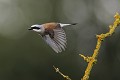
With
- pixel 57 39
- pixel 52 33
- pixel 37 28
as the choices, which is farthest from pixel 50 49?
pixel 37 28

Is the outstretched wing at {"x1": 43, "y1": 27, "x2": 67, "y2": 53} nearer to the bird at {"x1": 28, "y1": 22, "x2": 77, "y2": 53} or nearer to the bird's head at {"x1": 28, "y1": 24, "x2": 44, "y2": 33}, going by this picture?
the bird at {"x1": 28, "y1": 22, "x2": 77, "y2": 53}

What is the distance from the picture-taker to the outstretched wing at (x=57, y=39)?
482 cm

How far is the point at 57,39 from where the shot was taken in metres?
5.12

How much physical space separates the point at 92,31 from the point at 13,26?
4153 millimetres

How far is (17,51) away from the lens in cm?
2303

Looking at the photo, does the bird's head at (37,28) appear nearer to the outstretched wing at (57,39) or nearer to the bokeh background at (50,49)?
the outstretched wing at (57,39)

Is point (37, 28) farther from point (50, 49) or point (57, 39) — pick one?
point (50, 49)

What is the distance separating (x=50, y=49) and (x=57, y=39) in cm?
1651

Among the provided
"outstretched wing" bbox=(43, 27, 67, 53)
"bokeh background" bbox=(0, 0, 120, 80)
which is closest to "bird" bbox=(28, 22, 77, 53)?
"outstretched wing" bbox=(43, 27, 67, 53)

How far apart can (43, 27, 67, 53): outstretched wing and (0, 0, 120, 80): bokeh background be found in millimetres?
14147

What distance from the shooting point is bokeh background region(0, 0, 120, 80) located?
21406mm

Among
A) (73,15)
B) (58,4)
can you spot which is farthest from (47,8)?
(73,15)

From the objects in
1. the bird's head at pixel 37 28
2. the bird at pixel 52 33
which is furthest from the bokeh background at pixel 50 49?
the bird's head at pixel 37 28

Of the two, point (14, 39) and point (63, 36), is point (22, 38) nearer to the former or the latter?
point (14, 39)
